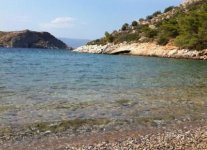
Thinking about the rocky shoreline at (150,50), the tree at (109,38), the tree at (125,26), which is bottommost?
the rocky shoreline at (150,50)

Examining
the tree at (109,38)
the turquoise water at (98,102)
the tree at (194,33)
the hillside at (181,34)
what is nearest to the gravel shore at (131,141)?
the turquoise water at (98,102)

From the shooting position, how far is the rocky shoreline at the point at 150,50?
91000 millimetres

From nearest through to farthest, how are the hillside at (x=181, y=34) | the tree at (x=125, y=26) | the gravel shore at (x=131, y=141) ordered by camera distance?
the gravel shore at (x=131, y=141) < the hillside at (x=181, y=34) < the tree at (x=125, y=26)

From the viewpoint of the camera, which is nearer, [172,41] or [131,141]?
[131,141]

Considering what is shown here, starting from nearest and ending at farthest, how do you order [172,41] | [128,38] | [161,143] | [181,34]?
[161,143] < [181,34] < [172,41] < [128,38]

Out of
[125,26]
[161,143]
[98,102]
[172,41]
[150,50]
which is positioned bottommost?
[150,50]

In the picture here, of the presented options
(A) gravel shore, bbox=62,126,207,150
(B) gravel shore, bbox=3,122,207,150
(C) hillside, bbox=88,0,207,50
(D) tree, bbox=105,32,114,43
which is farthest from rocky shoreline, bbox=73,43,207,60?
(A) gravel shore, bbox=62,126,207,150

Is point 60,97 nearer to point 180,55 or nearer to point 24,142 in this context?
point 24,142

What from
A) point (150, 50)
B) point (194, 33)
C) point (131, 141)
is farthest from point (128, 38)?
point (131, 141)

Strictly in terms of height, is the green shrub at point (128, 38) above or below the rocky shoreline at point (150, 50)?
above

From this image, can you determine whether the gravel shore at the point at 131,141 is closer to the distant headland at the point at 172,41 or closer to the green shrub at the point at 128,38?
the distant headland at the point at 172,41

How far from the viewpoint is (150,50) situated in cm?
10625

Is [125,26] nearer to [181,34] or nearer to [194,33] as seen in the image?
[181,34]

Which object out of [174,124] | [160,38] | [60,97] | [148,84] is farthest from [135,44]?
[174,124]
